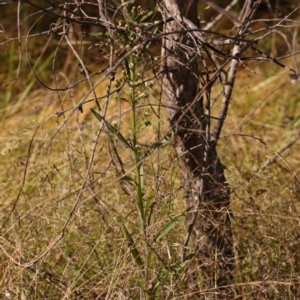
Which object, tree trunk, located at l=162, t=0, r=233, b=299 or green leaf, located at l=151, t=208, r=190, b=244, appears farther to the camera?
tree trunk, located at l=162, t=0, r=233, b=299

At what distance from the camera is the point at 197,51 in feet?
5.21

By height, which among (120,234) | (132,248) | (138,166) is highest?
(138,166)

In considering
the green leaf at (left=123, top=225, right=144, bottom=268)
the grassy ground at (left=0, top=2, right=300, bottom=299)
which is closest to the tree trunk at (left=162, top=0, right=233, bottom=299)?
the grassy ground at (left=0, top=2, right=300, bottom=299)

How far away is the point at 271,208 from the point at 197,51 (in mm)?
674

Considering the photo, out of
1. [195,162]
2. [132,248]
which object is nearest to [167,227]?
[132,248]

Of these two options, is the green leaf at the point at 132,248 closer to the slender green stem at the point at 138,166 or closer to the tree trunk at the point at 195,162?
the slender green stem at the point at 138,166

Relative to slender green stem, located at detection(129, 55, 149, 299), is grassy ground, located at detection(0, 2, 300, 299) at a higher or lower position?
lower

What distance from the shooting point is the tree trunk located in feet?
5.54

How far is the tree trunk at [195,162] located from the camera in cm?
169

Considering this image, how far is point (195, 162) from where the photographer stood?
1.85 metres

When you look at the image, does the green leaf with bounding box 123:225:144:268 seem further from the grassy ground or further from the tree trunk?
the tree trunk

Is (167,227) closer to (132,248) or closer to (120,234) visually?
(132,248)

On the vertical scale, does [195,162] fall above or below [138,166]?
below

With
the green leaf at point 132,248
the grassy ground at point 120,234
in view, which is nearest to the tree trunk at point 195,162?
the grassy ground at point 120,234
